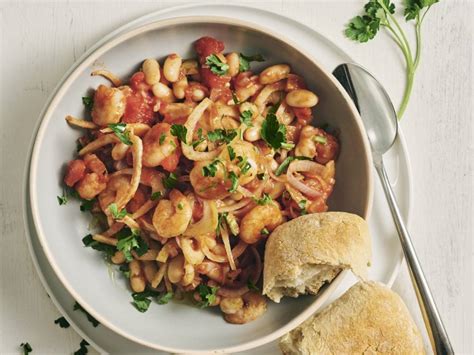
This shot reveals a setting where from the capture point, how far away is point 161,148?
3.28 m

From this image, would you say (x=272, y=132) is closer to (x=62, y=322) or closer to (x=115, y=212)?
(x=115, y=212)

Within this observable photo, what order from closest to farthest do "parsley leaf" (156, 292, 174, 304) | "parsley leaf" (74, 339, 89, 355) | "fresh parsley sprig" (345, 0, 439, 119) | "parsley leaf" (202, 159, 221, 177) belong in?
"parsley leaf" (202, 159, 221, 177) < "parsley leaf" (156, 292, 174, 304) < "parsley leaf" (74, 339, 89, 355) < "fresh parsley sprig" (345, 0, 439, 119)

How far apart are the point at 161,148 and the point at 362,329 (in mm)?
1472

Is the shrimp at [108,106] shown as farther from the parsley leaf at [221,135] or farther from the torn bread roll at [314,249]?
the torn bread roll at [314,249]

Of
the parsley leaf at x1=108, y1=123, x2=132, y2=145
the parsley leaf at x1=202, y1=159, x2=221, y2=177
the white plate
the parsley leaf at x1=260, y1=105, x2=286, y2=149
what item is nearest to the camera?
the parsley leaf at x1=202, y1=159, x2=221, y2=177

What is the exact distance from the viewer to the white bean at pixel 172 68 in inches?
136

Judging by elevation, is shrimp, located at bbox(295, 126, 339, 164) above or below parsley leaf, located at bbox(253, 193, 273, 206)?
above

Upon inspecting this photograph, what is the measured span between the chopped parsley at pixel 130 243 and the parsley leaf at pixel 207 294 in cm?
37

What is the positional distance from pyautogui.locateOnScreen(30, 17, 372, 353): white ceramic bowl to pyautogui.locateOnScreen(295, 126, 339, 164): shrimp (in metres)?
0.07

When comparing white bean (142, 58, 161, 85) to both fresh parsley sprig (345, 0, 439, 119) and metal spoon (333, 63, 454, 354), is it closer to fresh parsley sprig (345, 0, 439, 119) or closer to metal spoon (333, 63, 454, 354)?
metal spoon (333, 63, 454, 354)

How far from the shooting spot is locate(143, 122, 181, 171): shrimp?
10.8 feet

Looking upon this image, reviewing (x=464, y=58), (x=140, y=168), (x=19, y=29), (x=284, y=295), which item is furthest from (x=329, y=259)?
(x=19, y=29)

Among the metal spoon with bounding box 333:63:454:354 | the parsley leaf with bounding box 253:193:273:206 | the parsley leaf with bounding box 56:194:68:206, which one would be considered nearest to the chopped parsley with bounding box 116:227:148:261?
the parsley leaf with bounding box 56:194:68:206

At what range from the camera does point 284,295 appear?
3.57 meters
